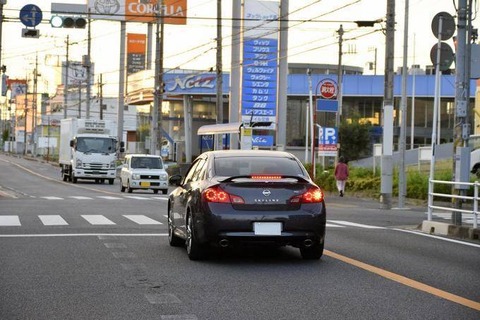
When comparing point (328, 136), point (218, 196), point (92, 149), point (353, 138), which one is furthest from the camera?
point (353, 138)

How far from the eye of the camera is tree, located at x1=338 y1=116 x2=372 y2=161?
74500 mm

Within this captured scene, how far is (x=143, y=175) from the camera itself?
135ft

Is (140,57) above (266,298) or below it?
above

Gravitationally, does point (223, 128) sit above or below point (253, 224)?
above

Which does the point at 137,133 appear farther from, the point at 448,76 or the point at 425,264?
the point at 425,264

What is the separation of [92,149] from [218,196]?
4002 cm

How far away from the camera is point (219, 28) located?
46844mm

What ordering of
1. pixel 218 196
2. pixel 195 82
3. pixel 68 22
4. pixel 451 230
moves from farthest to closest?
1. pixel 195 82
2. pixel 68 22
3. pixel 451 230
4. pixel 218 196

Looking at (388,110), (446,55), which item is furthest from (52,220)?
(388,110)

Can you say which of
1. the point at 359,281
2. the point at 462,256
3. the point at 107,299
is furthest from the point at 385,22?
the point at 107,299

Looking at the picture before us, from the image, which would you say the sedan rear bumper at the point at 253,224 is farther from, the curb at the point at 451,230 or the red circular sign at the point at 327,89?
the red circular sign at the point at 327,89

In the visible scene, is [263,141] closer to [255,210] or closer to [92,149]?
[92,149]

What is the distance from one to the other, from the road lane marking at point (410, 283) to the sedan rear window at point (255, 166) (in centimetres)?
145

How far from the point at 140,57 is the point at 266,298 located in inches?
4373
